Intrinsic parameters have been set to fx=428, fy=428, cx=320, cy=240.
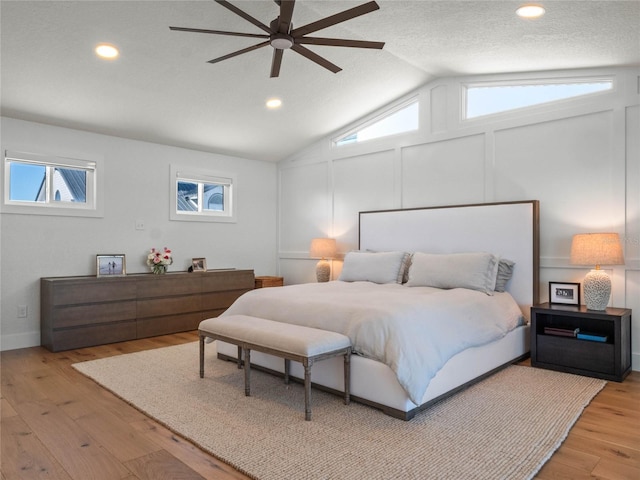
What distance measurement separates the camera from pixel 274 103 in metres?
4.93

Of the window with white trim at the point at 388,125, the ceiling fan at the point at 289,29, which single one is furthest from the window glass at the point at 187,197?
the ceiling fan at the point at 289,29

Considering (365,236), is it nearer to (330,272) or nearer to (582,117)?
(330,272)

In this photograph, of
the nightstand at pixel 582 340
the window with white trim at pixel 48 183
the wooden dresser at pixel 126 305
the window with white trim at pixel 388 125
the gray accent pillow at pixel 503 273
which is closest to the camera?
the nightstand at pixel 582 340

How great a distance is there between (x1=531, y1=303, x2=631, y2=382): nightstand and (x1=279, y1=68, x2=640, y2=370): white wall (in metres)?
0.30

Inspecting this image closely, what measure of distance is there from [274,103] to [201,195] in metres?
1.86

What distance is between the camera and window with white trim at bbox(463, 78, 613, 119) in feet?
13.0

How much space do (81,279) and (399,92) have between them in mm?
4112

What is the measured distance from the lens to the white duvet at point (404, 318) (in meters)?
2.59

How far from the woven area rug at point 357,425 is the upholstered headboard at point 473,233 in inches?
39.5

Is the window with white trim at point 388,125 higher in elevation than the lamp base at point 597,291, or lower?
higher

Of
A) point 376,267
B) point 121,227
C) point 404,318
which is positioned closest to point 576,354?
point 404,318

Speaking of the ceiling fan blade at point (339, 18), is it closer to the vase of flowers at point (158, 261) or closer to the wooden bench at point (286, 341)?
the wooden bench at point (286, 341)

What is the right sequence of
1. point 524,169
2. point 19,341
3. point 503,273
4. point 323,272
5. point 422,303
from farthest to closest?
point 323,272 → point 19,341 → point 524,169 → point 503,273 → point 422,303

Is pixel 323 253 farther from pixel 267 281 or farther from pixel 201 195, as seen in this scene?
pixel 201 195
